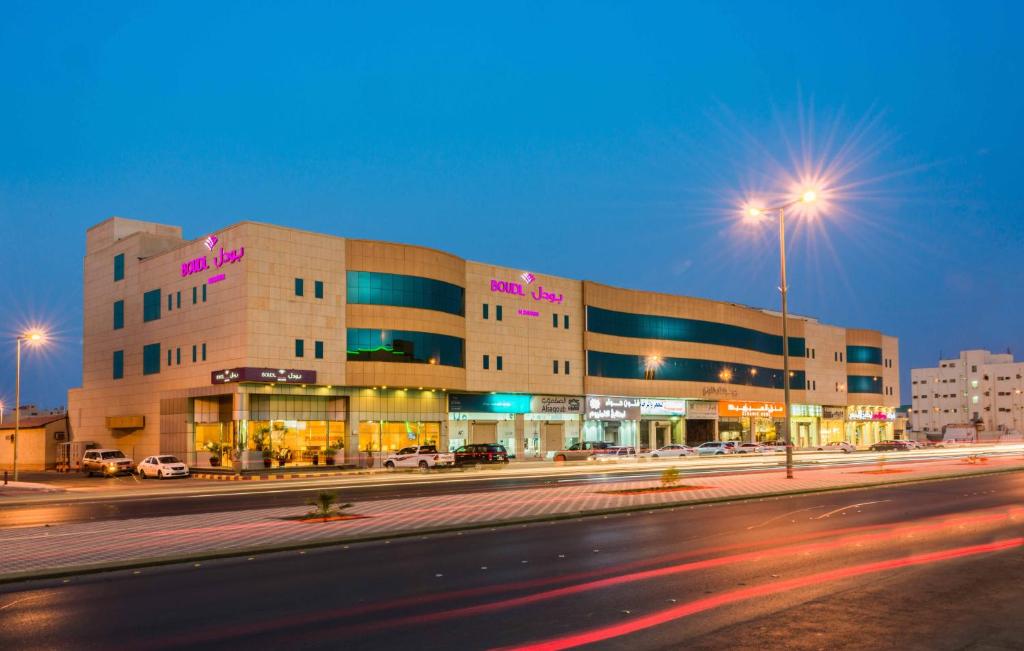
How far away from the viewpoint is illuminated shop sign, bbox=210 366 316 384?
179 ft

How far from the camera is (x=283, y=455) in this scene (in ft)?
191

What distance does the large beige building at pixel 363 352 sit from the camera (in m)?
57.4

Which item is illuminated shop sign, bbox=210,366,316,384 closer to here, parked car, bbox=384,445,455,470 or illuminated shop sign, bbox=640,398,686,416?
parked car, bbox=384,445,455,470

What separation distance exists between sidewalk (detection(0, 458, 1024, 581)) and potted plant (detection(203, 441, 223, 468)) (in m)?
32.2

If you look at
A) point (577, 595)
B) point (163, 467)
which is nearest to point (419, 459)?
point (163, 467)

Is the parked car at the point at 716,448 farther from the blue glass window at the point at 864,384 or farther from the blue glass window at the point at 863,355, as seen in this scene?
the blue glass window at the point at 863,355

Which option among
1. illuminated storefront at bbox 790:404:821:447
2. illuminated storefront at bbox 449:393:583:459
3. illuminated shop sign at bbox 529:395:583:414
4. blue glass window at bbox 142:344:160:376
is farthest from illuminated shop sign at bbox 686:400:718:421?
blue glass window at bbox 142:344:160:376

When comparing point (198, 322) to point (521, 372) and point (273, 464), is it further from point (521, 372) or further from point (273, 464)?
point (521, 372)

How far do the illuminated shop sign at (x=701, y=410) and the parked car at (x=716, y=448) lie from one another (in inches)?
385

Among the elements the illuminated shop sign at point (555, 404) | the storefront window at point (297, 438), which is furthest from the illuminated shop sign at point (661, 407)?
the storefront window at point (297, 438)

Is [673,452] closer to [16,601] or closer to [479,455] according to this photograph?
[479,455]

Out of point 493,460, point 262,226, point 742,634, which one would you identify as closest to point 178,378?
point 262,226

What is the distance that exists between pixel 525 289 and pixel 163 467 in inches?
1284

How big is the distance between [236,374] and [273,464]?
22.3 feet
